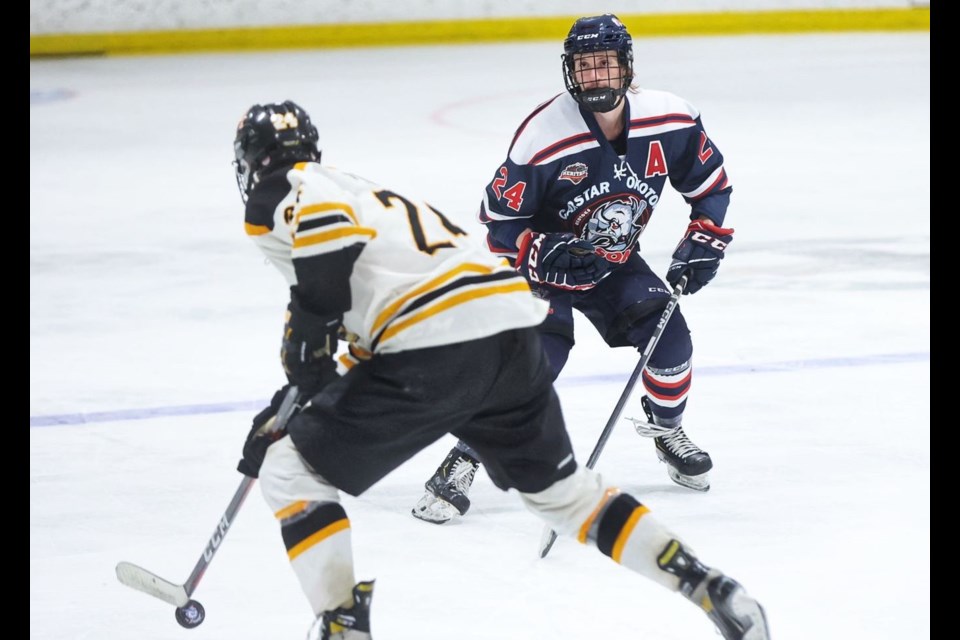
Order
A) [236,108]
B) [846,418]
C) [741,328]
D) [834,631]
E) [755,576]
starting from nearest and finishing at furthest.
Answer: [834,631] → [755,576] → [846,418] → [741,328] → [236,108]

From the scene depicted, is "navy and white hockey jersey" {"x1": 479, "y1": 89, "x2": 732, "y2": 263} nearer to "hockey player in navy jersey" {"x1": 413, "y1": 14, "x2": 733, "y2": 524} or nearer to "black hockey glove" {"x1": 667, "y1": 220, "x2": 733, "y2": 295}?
"hockey player in navy jersey" {"x1": 413, "y1": 14, "x2": 733, "y2": 524}

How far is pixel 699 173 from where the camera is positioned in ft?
10.7

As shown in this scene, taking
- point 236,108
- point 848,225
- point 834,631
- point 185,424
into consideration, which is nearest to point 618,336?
point 834,631

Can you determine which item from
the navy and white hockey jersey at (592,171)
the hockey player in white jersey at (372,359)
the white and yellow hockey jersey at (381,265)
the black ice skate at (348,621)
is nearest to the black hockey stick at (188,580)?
the hockey player in white jersey at (372,359)

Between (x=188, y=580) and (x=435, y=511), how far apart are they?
28.5 inches

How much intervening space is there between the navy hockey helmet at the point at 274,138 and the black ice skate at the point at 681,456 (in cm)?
129

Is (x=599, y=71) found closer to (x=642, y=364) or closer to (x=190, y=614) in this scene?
(x=642, y=364)

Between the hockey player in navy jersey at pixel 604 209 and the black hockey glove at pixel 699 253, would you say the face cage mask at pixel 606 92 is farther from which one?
the black hockey glove at pixel 699 253

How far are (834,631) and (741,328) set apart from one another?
2086mm

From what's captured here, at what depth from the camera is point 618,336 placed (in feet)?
10.9

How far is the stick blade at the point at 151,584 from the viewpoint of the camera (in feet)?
8.43

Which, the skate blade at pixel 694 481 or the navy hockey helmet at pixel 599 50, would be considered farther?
the skate blade at pixel 694 481

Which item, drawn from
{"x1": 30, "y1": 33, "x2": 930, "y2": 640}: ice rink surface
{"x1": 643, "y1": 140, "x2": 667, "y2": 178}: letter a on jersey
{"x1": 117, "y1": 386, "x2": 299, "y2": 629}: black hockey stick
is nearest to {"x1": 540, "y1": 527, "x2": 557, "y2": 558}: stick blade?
{"x1": 30, "y1": 33, "x2": 930, "y2": 640}: ice rink surface
